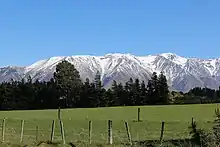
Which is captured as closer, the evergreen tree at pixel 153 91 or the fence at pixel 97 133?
the fence at pixel 97 133

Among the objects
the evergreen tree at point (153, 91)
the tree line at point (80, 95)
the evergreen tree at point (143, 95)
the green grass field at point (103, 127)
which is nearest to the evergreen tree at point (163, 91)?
the tree line at point (80, 95)

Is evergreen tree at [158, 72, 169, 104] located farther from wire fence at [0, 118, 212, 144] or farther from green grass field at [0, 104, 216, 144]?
wire fence at [0, 118, 212, 144]

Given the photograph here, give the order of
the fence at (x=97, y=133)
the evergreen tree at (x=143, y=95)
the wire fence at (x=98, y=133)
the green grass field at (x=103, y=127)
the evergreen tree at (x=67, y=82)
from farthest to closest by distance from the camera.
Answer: the evergreen tree at (x=67, y=82) < the evergreen tree at (x=143, y=95) < the green grass field at (x=103, y=127) < the wire fence at (x=98, y=133) < the fence at (x=97, y=133)

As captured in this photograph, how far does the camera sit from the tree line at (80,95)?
125688 millimetres

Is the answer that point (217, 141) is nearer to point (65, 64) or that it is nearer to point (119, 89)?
point (119, 89)

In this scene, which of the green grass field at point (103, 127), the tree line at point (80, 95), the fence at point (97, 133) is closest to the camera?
the fence at point (97, 133)

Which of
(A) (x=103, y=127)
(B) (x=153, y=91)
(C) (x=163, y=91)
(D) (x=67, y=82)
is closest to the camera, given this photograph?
(A) (x=103, y=127)

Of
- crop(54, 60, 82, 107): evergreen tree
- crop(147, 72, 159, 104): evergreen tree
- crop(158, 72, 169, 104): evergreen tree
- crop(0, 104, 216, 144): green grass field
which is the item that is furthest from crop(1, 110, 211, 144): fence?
crop(54, 60, 82, 107): evergreen tree

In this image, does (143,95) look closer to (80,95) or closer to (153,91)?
(153,91)

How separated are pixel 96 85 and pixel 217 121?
111949mm

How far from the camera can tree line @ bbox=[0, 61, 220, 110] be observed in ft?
412

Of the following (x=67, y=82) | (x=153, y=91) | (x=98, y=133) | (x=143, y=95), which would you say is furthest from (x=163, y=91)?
(x=98, y=133)

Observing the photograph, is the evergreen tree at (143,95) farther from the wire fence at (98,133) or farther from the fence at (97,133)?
the wire fence at (98,133)

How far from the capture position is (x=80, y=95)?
5064 inches
